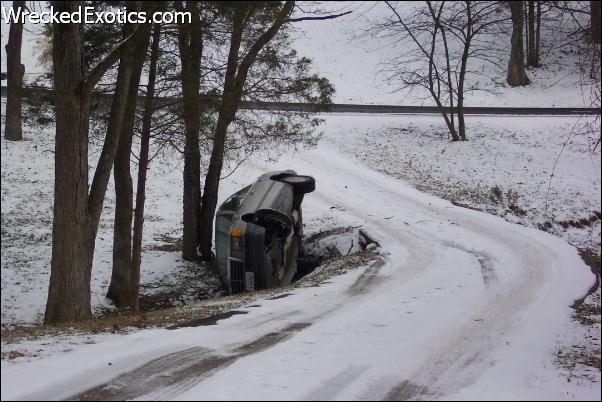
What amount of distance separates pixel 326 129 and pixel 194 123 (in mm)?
14610

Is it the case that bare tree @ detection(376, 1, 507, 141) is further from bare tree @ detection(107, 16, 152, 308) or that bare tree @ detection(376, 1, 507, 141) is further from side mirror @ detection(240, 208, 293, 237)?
bare tree @ detection(107, 16, 152, 308)

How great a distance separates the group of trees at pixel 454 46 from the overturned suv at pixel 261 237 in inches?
182

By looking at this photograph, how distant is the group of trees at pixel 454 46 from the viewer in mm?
21984

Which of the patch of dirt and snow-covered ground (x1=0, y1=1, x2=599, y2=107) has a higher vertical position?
snow-covered ground (x1=0, y1=1, x2=599, y2=107)

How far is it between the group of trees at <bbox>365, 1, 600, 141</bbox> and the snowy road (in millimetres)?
3072

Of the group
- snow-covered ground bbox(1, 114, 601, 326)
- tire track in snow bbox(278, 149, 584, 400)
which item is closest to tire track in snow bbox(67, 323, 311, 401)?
tire track in snow bbox(278, 149, 584, 400)

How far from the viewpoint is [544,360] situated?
6000 millimetres

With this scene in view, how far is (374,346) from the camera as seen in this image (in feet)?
20.9

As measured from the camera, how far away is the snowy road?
5184mm

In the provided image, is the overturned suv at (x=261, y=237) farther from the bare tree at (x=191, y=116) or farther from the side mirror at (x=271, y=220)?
the bare tree at (x=191, y=116)

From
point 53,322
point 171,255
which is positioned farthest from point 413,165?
point 53,322

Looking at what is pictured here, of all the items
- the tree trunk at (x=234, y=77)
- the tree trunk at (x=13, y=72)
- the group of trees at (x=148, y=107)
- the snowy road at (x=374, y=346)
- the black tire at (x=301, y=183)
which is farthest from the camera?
the tree trunk at (x=13, y=72)

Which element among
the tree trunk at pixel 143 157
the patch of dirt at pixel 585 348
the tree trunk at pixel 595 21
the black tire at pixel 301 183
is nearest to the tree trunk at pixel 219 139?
the tree trunk at pixel 143 157

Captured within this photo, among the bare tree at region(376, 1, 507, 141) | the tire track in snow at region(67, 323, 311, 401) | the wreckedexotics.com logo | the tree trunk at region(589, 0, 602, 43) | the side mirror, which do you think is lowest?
the tire track in snow at region(67, 323, 311, 401)
